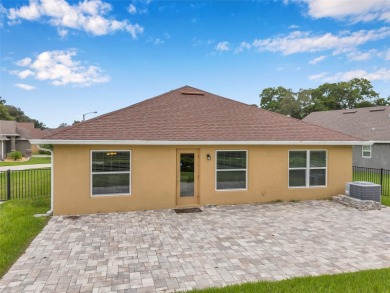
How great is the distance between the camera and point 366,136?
69.6ft

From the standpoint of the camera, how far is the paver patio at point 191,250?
4668 millimetres

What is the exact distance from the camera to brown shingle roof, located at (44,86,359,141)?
30.4 ft

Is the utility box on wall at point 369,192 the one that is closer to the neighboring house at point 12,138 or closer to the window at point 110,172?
the window at point 110,172

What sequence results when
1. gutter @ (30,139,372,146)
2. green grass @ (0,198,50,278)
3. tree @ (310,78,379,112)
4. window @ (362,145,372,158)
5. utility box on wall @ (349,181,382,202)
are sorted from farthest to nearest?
tree @ (310,78,379,112)
window @ (362,145,372,158)
utility box on wall @ (349,181,382,202)
gutter @ (30,139,372,146)
green grass @ (0,198,50,278)

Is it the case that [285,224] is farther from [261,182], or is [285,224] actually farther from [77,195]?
[77,195]

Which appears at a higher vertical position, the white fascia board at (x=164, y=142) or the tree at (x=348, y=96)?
the tree at (x=348, y=96)

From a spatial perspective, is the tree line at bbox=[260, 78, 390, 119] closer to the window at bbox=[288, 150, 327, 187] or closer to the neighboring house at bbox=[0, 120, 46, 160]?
the window at bbox=[288, 150, 327, 187]

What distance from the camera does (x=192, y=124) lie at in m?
10.4


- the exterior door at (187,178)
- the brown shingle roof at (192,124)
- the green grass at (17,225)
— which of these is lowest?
the green grass at (17,225)

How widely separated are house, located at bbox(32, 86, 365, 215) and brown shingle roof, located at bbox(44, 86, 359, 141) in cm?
4

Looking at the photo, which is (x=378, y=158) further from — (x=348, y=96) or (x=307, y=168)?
(x=348, y=96)

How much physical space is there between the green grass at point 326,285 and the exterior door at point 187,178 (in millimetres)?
5582

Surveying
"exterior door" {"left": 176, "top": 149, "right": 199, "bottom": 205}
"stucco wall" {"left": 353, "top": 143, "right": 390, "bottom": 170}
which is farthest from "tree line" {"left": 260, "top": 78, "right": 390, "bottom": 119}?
"exterior door" {"left": 176, "top": 149, "right": 199, "bottom": 205}

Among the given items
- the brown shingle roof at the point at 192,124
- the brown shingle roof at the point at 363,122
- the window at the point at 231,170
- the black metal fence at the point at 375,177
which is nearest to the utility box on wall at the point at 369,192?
the brown shingle roof at the point at 192,124
